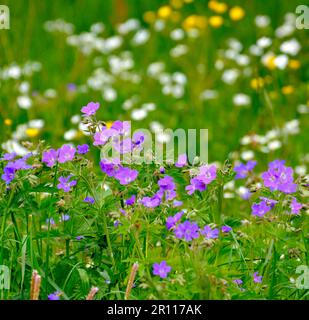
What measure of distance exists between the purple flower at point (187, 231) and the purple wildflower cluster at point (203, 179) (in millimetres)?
158

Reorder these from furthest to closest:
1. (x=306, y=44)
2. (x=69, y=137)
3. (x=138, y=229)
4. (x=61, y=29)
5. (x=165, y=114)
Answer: (x=61, y=29)
(x=306, y=44)
(x=165, y=114)
(x=69, y=137)
(x=138, y=229)

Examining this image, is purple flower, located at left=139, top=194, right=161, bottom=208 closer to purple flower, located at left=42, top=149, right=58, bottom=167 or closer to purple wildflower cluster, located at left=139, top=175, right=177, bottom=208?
purple wildflower cluster, located at left=139, top=175, right=177, bottom=208

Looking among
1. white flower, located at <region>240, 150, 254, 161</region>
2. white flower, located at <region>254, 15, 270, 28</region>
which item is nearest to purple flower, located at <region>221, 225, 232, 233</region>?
white flower, located at <region>240, 150, 254, 161</region>

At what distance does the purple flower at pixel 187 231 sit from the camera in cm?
196

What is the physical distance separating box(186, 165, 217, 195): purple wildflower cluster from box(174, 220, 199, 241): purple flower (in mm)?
158

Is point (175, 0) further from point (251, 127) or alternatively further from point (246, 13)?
point (251, 127)

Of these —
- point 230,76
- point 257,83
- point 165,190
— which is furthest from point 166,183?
point 230,76

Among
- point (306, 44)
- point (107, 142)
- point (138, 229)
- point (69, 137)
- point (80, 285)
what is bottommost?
point (80, 285)

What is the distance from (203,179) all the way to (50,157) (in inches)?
15.9

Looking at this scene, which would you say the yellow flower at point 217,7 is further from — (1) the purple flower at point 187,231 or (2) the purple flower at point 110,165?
(1) the purple flower at point 187,231

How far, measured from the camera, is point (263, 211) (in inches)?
85.4

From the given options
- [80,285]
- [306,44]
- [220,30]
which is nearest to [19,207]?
[80,285]

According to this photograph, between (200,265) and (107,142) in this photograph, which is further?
(107,142)

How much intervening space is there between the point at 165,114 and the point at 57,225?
2187mm
